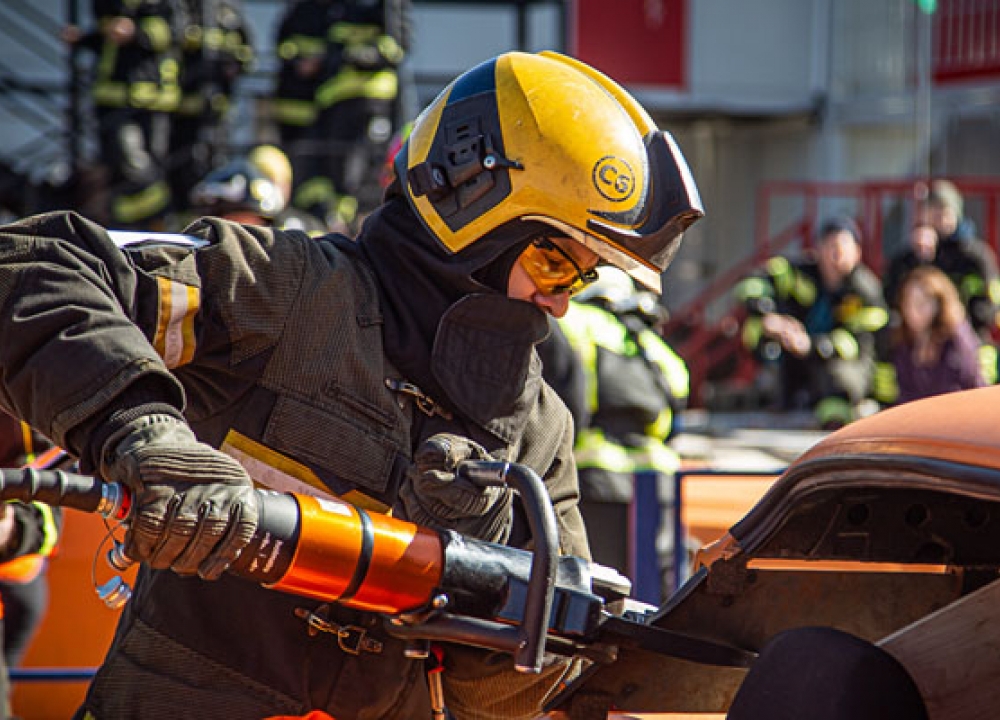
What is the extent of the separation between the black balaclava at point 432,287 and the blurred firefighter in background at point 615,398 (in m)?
2.10

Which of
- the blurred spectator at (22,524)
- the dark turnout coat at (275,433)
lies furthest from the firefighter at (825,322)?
the dark turnout coat at (275,433)

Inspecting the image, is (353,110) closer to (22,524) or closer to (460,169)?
(22,524)

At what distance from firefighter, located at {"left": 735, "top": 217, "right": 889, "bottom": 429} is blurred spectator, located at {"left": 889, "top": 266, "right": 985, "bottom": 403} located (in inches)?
69.9

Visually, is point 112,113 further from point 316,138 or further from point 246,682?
point 246,682

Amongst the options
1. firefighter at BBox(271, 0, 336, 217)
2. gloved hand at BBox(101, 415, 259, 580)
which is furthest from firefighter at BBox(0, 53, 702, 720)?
firefighter at BBox(271, 0, 336, 217)

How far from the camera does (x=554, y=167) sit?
2514mm

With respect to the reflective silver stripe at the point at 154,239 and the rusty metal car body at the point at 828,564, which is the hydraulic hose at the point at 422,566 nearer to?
the rusty metal car body at the point at 828,564

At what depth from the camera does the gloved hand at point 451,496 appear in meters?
2.21

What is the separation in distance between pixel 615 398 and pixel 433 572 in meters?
3.01

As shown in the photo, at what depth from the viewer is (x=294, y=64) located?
1063cm

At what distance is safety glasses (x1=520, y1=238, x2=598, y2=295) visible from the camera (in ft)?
8.50

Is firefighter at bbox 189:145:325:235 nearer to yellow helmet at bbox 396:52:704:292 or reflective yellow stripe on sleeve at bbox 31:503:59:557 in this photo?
reflective yellow stripe on sleeve at bbox 31:503:59:557

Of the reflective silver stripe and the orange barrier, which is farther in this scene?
the orange barrier

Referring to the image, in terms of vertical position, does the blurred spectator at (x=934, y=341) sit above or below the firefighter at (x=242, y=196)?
below
